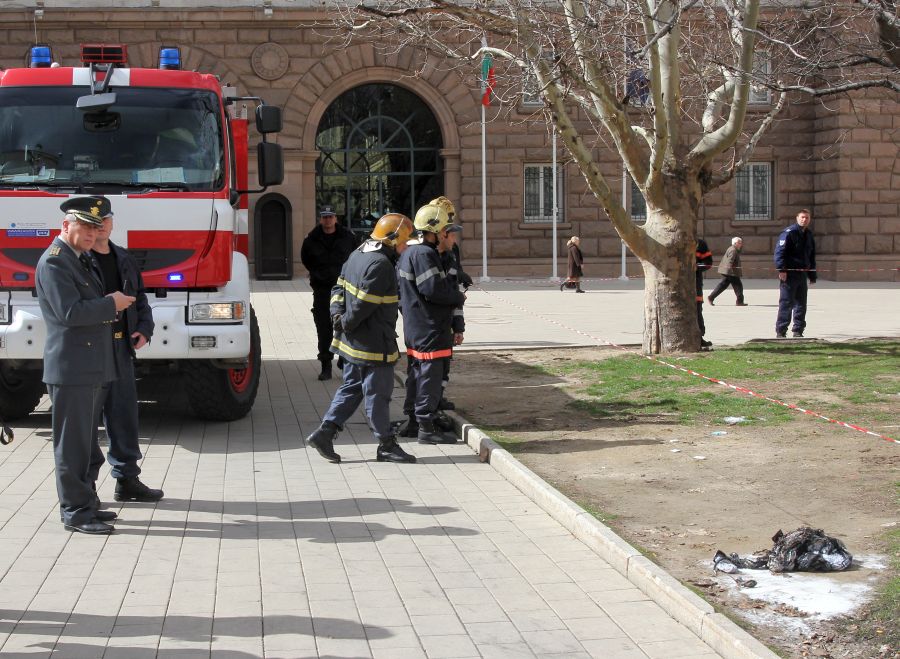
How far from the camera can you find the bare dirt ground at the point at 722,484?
556 cm

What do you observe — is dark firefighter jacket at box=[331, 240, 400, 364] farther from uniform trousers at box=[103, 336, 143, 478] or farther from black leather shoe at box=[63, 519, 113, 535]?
black leather shoe at box=[63, 519, 113, 535]

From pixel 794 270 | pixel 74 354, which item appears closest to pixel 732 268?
pixel 794 270

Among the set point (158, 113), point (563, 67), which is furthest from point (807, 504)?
point (563, 67)

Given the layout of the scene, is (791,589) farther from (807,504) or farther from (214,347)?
(214,347)

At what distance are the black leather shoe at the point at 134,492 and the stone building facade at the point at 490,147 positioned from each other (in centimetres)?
2296

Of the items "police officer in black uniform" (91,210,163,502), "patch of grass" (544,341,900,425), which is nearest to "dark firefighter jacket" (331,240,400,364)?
"police officer in black uniform" (91,210,163,502)

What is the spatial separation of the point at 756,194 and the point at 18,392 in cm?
2586

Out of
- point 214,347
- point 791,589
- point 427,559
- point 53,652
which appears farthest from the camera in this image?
point 214,347

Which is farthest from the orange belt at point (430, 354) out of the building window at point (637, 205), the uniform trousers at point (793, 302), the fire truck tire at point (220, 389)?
the building window at point (637, 205)

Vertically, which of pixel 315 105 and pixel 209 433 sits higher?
pixel 315 105

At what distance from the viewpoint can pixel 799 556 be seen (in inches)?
232

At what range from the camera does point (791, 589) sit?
557 centimetres

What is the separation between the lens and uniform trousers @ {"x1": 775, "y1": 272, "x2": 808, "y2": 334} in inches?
663

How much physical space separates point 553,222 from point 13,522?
24.6 meters
